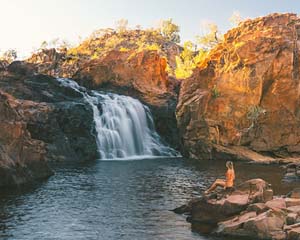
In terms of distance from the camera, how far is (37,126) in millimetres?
62000

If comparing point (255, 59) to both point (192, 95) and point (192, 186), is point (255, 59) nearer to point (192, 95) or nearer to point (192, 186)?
point (192, 95)

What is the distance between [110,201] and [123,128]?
3931 centimetres

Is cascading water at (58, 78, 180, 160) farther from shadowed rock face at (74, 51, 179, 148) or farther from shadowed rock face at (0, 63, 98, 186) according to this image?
shadowed rock face at (74, 51, 179, 148)

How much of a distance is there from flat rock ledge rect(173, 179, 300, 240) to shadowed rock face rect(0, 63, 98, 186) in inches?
758

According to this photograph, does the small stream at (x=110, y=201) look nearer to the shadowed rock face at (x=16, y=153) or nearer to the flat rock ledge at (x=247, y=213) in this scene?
the flat rock ledge at (x=247, y=213)

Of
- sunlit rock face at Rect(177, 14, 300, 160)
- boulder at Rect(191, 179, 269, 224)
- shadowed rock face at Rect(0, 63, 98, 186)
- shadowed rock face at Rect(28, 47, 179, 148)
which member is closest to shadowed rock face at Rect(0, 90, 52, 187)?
shadowed rock face at Rect(0, 63, 98, 186)

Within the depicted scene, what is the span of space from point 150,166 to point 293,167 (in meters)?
17.1

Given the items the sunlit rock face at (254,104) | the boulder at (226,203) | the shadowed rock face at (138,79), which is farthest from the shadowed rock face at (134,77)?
the boulder at (226,203)

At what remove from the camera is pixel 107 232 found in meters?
25.2

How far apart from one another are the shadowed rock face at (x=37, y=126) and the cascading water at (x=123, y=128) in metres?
1.97

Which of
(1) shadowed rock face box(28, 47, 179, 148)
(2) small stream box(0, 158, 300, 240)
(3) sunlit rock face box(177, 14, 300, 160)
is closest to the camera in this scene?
(2) small stream box(0, 158, 300, 240)

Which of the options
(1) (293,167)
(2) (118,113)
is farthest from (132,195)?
(2) (118,113)

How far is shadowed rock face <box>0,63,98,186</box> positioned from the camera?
137 ft

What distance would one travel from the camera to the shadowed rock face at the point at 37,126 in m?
41.8
